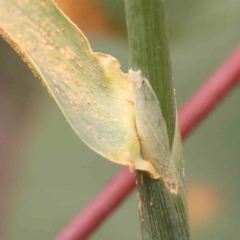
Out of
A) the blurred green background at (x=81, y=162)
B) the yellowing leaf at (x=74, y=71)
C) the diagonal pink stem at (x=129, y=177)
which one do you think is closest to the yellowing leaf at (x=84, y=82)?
the yellowing leaf at (x=74, y=71)

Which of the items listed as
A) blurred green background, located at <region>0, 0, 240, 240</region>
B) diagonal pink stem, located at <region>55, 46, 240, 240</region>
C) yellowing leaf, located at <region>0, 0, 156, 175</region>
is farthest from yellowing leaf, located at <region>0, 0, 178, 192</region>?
blurred green background, located at <region>0, 0, 240, 240</region>

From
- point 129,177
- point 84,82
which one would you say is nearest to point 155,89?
point 84,82

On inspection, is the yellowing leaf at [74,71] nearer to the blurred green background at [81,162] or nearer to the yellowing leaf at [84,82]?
the yellowing leaf at [84,82]

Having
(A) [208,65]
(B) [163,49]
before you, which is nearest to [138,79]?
(B) [163,49]

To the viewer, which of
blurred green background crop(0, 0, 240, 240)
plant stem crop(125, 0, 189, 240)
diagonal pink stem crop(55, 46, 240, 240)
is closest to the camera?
plant stem crop(125, 0, 189, 240)

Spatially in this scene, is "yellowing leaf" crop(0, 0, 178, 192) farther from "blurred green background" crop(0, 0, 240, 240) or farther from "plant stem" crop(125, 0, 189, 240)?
"blurred green background" crop(0, 0, 240, 240)

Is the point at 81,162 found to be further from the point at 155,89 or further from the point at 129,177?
the point at 155,89
